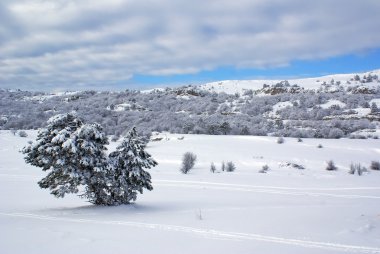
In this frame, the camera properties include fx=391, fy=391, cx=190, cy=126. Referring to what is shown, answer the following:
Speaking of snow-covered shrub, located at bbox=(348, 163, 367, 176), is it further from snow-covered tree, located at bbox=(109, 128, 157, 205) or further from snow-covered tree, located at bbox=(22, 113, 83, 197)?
snow-covered tree, located at bbox=(22, 113, 83, 197)

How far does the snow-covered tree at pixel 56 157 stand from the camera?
12.0 meters

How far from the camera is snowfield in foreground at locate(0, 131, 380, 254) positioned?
25.4ft

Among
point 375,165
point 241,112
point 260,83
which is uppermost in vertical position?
point 260,83

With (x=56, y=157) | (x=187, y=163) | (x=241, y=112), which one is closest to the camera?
(x=56, y=157)

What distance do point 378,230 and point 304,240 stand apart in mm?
2055

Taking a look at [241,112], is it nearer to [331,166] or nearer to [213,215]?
[331,166]

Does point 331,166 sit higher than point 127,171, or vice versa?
point 127,171

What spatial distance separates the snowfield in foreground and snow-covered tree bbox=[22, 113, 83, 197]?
2.88 feet

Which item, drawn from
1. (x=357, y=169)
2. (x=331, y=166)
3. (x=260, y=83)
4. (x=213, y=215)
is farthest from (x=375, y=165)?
(x=260, y=83)

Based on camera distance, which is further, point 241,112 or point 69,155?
point 241,112

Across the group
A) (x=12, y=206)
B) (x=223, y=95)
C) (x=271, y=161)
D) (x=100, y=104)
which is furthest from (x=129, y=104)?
(x=12, y=206)

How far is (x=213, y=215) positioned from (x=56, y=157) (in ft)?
16.9

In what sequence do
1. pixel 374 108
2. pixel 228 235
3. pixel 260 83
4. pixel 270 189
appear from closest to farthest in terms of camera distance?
1. pixel 228 235
2. pixel 270 189
3. pixel 374 108
4. pixel 260 83

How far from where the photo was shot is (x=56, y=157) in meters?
12.1
